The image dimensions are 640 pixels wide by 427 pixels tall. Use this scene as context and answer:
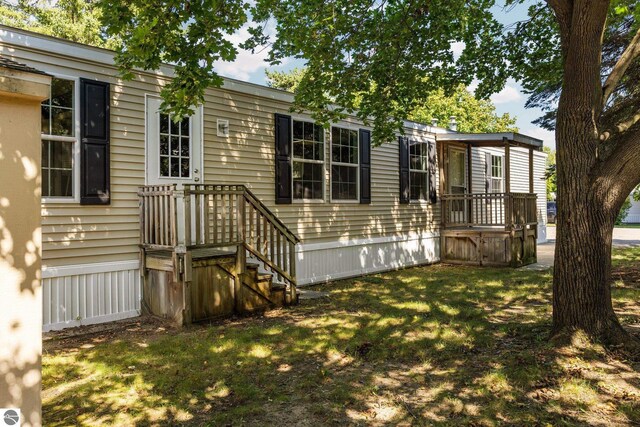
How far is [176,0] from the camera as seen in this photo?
4773mm

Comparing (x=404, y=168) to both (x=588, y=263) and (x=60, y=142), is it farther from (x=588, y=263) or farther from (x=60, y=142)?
(x=60, y=142)

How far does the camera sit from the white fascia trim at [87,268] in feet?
18.0

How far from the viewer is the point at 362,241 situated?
998 cm

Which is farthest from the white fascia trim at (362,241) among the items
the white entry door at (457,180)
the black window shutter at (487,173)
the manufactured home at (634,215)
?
the manufactured home at (634,215)

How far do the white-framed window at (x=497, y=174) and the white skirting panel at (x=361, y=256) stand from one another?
3.90 meters

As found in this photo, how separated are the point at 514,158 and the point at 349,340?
1330cm

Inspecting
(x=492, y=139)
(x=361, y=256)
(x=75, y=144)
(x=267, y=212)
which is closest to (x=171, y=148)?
(x=75, y=144)

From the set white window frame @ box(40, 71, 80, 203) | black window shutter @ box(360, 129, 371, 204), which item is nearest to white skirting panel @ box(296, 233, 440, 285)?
black window shutter @ box(360, 129, 371, 204)

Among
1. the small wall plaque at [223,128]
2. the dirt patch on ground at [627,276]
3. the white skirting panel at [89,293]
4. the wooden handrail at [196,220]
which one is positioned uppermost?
the small wall plaque at [223,128]

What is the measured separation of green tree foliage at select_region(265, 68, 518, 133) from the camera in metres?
28.5

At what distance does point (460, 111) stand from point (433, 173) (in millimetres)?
19271

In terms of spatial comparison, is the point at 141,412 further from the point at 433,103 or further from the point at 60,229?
the point at 433,103

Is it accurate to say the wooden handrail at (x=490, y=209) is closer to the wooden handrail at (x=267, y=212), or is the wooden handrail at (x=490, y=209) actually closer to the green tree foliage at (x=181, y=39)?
the wooden handrail at (x=267, y=212)

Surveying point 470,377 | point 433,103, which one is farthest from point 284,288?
point 433,103
